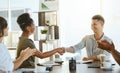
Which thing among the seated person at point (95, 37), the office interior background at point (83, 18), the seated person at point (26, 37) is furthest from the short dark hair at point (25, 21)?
the office interior background at point (83, 18)

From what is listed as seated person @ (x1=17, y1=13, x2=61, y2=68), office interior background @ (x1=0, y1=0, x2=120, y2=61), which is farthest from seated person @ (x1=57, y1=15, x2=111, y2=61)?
office interior background @ (x1=0, y1=0, x2=120, y2=61)

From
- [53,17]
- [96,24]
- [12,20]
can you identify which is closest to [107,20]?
[53,17]

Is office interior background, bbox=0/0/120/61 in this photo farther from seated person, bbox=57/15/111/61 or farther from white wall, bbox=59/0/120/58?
seated person, bbox=57/15/111/61

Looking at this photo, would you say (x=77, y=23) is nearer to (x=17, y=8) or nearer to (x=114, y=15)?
(x=114, y=15)

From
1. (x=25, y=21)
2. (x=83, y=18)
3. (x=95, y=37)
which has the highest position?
(x=83, y=18)

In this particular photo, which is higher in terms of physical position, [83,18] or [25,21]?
[83,18]

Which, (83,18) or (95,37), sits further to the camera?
(83,18)

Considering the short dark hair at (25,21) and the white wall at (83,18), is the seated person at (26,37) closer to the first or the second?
the short dark hair at (25,21)

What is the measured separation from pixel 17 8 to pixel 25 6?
0.25 meters

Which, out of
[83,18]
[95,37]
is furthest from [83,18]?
[95,37]

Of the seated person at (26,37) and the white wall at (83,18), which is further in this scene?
the white wall at (83,18)

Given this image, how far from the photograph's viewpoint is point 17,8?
6055mm

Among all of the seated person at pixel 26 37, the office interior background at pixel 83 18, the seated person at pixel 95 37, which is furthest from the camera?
the office interior background at pixel 83 18

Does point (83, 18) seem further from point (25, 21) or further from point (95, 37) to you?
point (25, 21)
